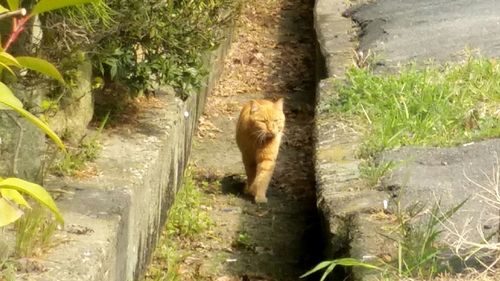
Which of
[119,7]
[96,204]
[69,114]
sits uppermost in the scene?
[119,7]

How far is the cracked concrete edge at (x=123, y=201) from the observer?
13.9 feet

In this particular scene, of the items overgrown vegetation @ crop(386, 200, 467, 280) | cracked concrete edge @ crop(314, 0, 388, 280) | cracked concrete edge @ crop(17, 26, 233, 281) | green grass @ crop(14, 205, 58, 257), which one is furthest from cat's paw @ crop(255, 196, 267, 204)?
green grass @ crop(14, 205, 58, 257)

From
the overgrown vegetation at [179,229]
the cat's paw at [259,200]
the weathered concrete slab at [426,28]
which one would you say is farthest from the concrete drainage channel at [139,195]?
the weathered concrete slab at [426,28]

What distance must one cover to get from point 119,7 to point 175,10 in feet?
2.10

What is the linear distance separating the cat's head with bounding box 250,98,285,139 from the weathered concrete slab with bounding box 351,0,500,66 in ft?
2.72

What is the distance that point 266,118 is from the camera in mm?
7336

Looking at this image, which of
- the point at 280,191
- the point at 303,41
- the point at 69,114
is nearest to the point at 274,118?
the point at 280,191

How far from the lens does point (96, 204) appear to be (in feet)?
15.6

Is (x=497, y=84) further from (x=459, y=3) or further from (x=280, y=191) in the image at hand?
(x=459, y=3)

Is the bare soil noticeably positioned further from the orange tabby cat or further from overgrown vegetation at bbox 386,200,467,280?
overgrown vegetation at bbox 386,200,467,280

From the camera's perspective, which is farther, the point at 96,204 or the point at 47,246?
the point at 96,204

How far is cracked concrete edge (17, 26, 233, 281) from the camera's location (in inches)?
166

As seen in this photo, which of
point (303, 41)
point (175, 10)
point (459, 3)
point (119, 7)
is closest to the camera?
point (119, 7)

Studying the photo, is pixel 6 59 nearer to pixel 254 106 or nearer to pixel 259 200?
pixel 259 200
